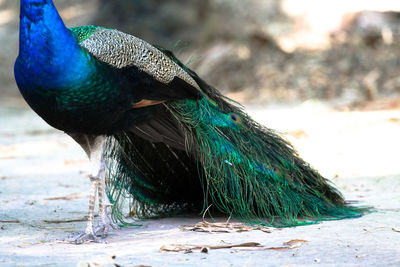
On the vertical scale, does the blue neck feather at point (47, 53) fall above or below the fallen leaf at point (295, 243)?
above

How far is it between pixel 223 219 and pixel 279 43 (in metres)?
9.10

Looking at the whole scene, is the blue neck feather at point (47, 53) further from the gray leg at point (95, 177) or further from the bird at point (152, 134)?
the gray leg at point (95, 177)

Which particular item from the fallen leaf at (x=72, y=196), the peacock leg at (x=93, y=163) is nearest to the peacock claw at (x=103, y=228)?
the peacock leg at (x=93, y=163)

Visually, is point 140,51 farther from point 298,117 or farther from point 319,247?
point 298,117

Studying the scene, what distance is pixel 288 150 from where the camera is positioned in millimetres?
4207

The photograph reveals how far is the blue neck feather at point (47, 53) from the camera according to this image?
10.8 ft

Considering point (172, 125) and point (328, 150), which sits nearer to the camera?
point (172, 125)

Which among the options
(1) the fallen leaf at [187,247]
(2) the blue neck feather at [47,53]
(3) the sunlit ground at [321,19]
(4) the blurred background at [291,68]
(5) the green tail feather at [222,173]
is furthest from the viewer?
(3) the sunlit ground at [321,19]

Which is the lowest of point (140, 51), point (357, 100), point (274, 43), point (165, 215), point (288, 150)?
point (165, 215)

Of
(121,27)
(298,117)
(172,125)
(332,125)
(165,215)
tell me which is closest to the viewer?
(172,125)

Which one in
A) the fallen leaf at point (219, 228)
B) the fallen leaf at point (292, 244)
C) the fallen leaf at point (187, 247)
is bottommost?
the fallen leaf at point (187, 247)

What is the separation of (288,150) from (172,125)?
2.68 ft

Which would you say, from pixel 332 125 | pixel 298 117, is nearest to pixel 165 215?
pixel 332 125

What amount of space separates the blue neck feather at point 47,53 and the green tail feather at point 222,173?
2.61 ft
